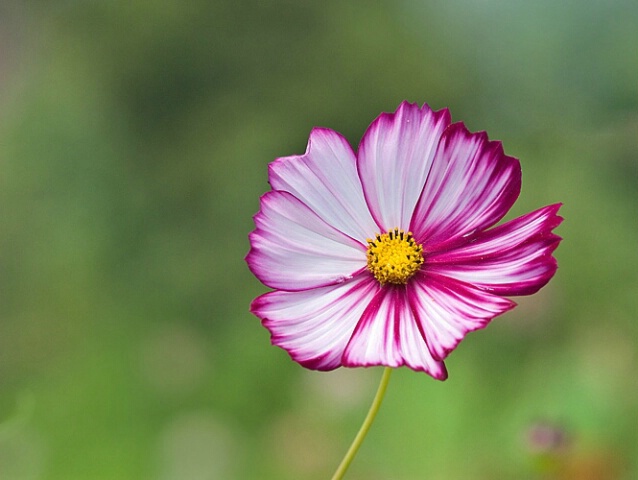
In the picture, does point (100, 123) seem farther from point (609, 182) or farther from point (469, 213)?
point (469, 213)

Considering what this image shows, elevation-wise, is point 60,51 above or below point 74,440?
above

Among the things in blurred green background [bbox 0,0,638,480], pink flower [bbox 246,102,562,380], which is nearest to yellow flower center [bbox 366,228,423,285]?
pink flower [bbox 246,102,562,380]

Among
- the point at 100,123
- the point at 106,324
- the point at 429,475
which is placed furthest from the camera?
the point at 100,123

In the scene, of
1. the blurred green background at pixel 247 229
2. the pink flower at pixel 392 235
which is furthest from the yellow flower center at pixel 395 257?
the blurred green background at pixel 247 229

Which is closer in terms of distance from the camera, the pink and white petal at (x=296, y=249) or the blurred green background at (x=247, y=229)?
the pink and white petal at (x=296, y=249)

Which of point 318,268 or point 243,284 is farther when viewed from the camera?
point 243,284

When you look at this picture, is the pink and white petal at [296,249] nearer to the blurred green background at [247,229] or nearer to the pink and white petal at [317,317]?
the pink and white petal at [317,317]

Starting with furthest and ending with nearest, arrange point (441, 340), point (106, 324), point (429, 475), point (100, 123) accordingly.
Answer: point (100, 123)
point (106, 324)
point (429, 475)
point (441, 340)

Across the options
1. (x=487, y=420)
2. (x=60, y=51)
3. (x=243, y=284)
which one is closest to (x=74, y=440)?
(x=243, y=284)
